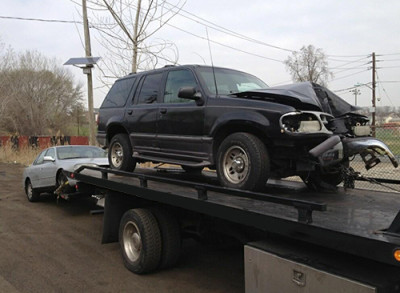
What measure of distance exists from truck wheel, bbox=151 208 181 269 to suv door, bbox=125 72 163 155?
1.03 m

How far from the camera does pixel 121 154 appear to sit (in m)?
6.36

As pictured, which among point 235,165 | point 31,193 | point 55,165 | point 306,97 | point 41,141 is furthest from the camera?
point 41,141

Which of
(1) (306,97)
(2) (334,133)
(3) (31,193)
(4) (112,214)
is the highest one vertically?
(1) (306,97)

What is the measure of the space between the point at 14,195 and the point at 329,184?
994cm

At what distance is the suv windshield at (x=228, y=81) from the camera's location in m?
5.07

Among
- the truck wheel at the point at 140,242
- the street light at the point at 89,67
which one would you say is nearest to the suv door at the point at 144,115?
the truck wheel at the point at 140,242

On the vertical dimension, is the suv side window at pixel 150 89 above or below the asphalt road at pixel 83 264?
above

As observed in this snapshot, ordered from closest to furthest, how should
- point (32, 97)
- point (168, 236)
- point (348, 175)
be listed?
point (348, 175) → point (168, 236) → point (32, 97)

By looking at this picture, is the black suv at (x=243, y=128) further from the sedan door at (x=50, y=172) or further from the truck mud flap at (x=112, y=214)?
the sedan door at (x=50, y=172)

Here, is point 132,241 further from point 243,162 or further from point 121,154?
point 243,162

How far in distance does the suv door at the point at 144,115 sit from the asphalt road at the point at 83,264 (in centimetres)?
177

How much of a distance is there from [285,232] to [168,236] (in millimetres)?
2258

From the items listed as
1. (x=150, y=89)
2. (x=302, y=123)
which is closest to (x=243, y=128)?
(x=302, y=123)

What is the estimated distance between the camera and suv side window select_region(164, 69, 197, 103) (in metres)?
5.22
